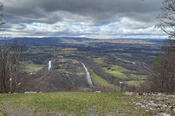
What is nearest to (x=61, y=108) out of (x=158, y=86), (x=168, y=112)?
(x=168, y=112)

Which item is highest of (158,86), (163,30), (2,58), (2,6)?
(2,6)

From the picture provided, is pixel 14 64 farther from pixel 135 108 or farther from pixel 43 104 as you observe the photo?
pixel 135 108

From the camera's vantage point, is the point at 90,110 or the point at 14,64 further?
the point at 14,64

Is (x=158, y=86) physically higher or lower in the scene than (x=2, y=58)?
lower

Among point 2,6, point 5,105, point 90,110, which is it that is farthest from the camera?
point 2,6

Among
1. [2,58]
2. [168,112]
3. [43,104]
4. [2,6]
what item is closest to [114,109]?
[168,112]

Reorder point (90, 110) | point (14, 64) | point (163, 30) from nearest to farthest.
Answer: point (90, 110) < point (163, 30) < point (14, 64)

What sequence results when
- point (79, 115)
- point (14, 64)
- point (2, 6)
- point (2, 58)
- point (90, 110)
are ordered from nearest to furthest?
point (79, 115)
point (90, 110)
point (2, 6)
point (2, 58)
point (14, 64)

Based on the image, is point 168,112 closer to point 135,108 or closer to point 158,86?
point 135,108

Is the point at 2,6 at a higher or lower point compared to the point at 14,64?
higher
